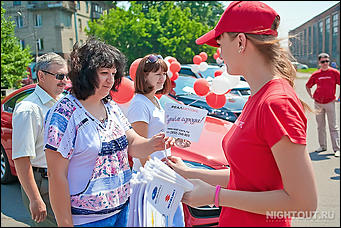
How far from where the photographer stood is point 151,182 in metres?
1.32

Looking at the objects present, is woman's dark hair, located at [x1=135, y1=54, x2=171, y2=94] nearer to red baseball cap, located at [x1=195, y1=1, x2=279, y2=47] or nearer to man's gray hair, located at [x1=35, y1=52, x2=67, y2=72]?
man's gray hair, located at [x1=35, y1=52, x2=67, y2=72]

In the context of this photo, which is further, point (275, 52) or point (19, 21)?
point (19, 21)

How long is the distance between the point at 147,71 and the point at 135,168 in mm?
906

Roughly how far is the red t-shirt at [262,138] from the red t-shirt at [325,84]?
5718 mm

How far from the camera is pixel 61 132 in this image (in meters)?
1.68

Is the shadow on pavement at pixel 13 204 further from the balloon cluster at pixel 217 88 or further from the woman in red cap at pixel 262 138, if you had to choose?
the woman in red cap at pixel 262 138

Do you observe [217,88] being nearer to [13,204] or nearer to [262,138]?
[262,138]

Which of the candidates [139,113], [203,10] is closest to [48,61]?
[139,113]

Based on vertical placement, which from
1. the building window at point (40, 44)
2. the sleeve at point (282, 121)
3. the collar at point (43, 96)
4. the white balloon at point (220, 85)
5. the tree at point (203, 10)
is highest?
the tree at point (203, 10)

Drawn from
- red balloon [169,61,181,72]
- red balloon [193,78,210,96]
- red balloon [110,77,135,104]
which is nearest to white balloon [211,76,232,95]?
red balloon [193,78,210,96]

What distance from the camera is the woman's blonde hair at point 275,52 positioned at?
131 centimetres

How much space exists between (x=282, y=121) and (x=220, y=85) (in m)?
2.68

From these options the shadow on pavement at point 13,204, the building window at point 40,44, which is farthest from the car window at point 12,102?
the building window at point 40,44

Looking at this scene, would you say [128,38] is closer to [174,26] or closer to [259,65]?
[174,26]
